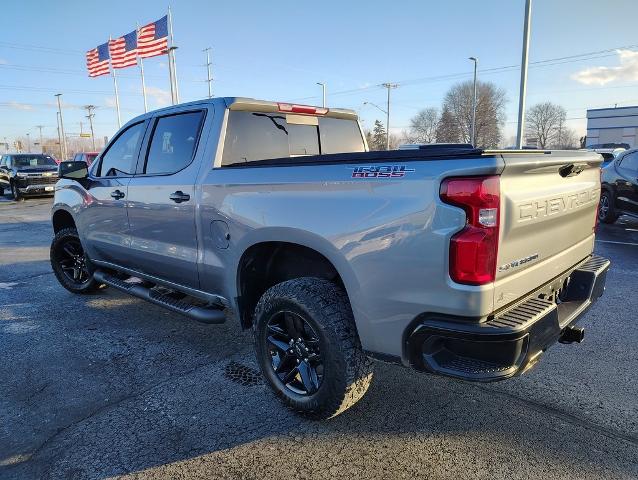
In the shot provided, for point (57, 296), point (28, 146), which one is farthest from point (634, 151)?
point (28, 146)

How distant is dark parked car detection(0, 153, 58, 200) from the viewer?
19000 mm

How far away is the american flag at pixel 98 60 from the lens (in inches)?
1171

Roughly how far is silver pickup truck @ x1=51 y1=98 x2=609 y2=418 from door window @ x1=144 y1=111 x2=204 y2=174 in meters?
0.02

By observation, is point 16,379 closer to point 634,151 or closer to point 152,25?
point 634,151

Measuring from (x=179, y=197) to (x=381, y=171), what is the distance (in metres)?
1.82

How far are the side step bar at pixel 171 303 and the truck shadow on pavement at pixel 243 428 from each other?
43cm

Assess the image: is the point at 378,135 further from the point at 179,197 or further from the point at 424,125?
the point at 179,197

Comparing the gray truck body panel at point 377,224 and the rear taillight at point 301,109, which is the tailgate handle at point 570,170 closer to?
the gray truck body panel at point 377,224

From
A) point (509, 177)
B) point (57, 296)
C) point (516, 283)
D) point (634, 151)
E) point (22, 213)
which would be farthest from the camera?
point (22, 213)

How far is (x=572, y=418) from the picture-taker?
282 cm

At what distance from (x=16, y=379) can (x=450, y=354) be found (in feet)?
10.4

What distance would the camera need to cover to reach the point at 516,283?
7.61ft

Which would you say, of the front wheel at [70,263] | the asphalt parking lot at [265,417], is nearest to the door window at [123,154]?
the front wheel at [70,263]

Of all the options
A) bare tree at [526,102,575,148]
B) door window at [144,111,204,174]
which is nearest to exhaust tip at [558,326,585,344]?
door window at [144,111,204,174]
